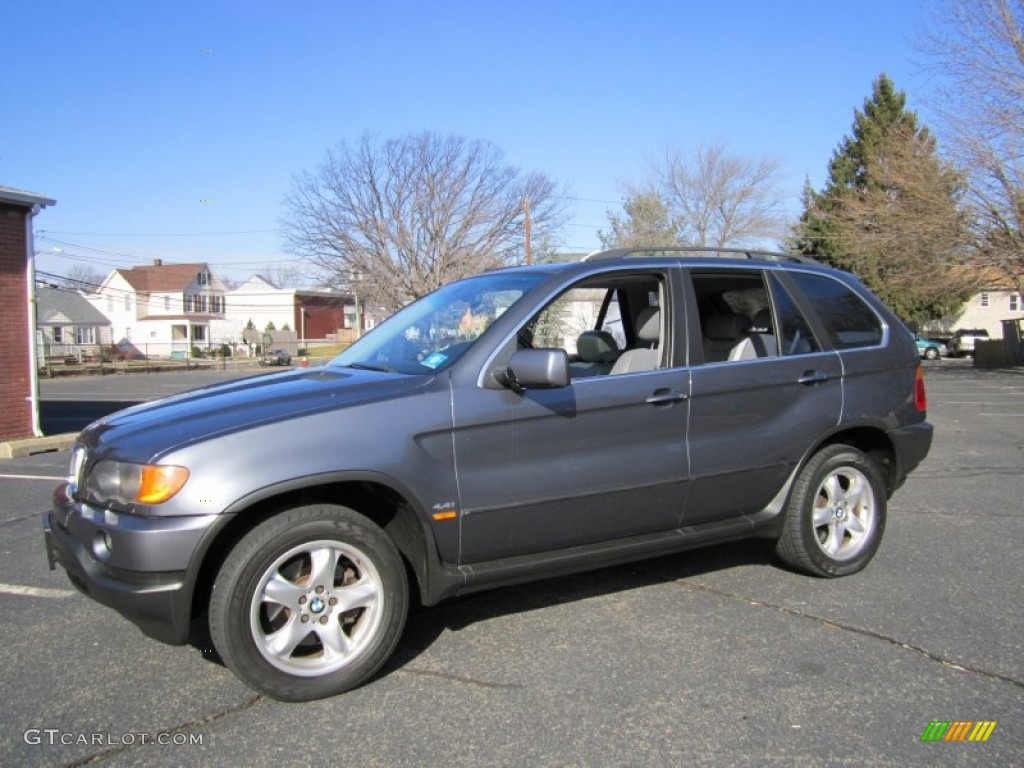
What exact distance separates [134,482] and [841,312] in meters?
3.93

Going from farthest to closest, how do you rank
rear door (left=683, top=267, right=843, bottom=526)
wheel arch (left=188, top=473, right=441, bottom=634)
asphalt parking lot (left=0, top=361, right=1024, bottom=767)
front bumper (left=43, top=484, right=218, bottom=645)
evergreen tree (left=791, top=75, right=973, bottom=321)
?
evergreen tree (left=791, top=75, right=973, bottom=321)
rear door (left=683, top=267, right=843, bottom=526)
wheel arch (left=188, top=473, right=441, bottom=634)
front bumper (left=43, top=484, right=218, bottom=645)
asphalt parking lot (left=0, top=361, right=1024, bottom=767)

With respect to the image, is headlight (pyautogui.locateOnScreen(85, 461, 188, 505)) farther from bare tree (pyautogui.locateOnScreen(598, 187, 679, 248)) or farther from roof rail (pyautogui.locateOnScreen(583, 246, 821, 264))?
bare tree (pyautogui.locateOnScreen(598, 187, 679, 248))

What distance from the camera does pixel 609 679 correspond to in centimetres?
334

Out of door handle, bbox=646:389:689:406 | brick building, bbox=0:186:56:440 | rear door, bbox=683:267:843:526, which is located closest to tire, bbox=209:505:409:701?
door handle, bbox=646:389:689:406

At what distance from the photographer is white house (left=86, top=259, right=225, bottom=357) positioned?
2938 inches

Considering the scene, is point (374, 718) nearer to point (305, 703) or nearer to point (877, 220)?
point (305, 703)

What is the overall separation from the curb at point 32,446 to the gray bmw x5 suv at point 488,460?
836 centimetres

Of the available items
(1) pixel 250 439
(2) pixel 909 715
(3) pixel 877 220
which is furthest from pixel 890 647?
(3) pixel 877 220

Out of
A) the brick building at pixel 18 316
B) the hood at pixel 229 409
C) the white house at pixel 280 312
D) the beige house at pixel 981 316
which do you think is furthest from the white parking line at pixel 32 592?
the white house at pixel 280 312

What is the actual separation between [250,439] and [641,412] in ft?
5.90

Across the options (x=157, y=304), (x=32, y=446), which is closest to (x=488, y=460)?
(x=32, y=446)

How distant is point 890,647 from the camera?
11.9 feet

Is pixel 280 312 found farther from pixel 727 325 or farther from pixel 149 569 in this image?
pixel 149 569

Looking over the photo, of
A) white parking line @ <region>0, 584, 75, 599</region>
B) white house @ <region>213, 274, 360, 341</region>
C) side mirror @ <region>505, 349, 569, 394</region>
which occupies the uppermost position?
white house @ <region>213, 274, 360, 341</region>
